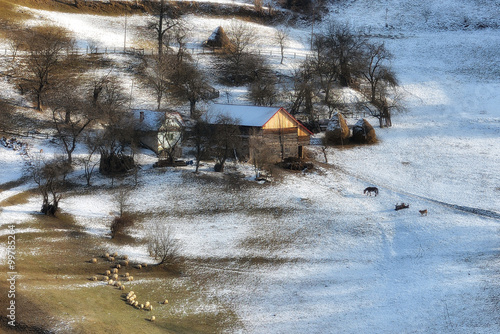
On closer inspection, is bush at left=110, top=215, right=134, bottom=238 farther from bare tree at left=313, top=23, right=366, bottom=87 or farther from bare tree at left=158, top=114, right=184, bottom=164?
bare tree at left=313, top=23, right=366, bottom=87

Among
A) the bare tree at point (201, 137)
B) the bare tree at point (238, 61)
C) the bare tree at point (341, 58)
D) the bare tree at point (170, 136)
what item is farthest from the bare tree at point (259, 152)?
the bare tree at point (341, 58)

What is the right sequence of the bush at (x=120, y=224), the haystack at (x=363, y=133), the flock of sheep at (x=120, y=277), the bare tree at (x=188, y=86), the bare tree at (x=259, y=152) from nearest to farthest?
the flock of sheep at (x=120, y=277) → the bush at (x=120, y=224) → the bare tree at (x=259, y=152) → the haystack at (x=363, y=133) → the bare tree at (x=188, y=86)

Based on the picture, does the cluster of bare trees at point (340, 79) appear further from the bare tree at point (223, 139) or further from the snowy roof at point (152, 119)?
the snowy roof at point (152, 119)

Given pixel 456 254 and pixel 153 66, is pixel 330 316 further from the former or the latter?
pixel 153 66

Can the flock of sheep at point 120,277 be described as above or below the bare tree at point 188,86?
below

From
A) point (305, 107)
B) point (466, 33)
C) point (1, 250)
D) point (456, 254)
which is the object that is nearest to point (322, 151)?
point (305, 107)

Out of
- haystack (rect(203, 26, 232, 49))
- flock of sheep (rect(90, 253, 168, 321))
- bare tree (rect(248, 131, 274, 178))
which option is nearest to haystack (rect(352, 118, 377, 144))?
bare tree (rect(248, 131, 274, 178))
